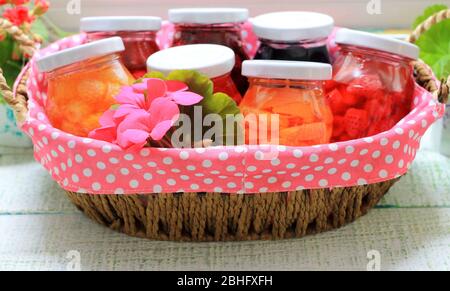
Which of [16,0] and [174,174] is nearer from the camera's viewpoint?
[174,174]

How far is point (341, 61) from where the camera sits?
2.24ft

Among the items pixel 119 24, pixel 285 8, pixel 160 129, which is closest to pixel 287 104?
pixel 160 129

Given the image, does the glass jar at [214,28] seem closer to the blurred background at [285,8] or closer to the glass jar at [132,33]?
the glass jar at [132,33]

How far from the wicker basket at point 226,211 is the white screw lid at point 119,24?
0.14 m

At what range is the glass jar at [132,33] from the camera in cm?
70

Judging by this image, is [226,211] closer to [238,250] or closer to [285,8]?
[238,250]

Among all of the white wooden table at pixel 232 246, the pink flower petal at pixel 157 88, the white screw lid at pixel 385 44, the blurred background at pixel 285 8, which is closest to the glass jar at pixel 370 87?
the white screw lid at pixel 385 44

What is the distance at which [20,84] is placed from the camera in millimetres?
677

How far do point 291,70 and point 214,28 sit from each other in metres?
0.18

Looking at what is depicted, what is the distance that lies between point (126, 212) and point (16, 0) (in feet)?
1.34

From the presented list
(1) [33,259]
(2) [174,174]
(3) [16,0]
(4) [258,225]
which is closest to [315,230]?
(4) [258,225]

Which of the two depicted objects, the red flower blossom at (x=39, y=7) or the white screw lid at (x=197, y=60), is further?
the red flower blossom at (x=39, y=7)

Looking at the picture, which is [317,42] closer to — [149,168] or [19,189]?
[149,168]

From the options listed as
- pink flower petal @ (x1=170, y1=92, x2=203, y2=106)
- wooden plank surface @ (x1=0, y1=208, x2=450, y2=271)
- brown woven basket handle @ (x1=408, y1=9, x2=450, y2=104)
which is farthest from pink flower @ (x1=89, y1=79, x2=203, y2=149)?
brown woven basket handle @ (x1=408, y1=9, x2=450, y2=104)
